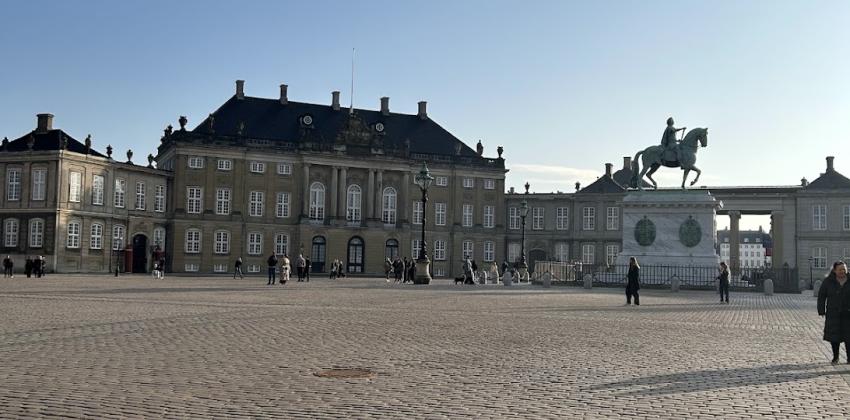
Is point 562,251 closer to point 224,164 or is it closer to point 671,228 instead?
point 224,164

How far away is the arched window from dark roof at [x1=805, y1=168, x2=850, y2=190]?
3698 centimetres

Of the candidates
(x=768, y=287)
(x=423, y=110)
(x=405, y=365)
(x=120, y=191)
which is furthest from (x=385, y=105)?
(x=405, y=365)

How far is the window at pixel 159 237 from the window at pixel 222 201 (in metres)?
4.17

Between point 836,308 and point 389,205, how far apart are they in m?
59.6

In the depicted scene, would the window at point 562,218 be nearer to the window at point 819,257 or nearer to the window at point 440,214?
the window at point 440,214

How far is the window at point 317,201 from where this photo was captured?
68.0 meters

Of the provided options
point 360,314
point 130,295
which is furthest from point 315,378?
point 130,295

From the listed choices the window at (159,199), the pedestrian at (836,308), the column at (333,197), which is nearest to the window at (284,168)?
the column at (333,197)

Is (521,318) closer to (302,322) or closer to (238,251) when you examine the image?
(302,322)

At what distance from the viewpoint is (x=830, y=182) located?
239ft

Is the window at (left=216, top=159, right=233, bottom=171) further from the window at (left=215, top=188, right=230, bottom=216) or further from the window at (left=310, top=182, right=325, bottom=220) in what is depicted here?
the window at (left=310, top=182, right=325, bottom=220)

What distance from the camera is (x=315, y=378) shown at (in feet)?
30.7

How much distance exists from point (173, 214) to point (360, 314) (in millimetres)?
47547

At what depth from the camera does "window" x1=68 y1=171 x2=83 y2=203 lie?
56656 millimetres
